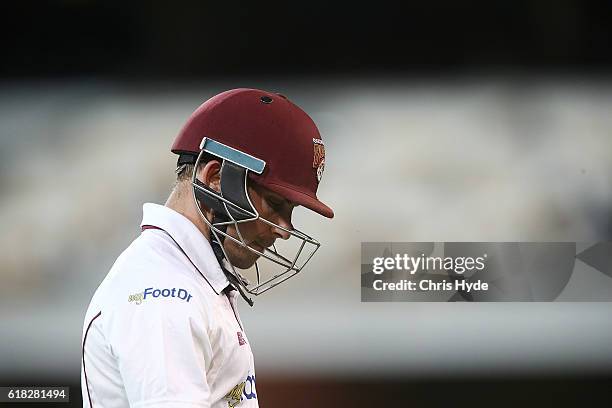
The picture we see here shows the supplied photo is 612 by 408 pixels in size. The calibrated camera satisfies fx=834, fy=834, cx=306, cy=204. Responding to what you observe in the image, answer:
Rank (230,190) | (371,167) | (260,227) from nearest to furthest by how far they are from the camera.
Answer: (230,190), (260,227), (371,167)

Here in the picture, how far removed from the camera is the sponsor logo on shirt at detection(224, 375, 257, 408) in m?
1.39

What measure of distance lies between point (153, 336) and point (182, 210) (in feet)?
1.07

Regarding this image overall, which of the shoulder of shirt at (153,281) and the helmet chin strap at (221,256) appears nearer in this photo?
the shoulder of shirt at (153,281)

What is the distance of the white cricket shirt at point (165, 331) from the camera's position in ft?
3.89

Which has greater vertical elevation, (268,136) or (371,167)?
(371,167)

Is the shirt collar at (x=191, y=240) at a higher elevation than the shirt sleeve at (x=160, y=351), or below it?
higher

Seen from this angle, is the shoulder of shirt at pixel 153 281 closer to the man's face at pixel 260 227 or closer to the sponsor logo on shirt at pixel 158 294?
the sponsor logo on shirt at pixel 158 294

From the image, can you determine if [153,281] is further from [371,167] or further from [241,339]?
[371,167]

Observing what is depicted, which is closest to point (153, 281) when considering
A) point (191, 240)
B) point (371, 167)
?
point (191, 240)

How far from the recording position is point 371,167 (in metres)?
3.45

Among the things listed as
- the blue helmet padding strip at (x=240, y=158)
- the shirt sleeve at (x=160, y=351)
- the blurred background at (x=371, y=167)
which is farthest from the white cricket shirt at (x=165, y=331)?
the blurred background at (x=371, y=167)

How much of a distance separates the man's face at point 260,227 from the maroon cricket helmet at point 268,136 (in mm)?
41

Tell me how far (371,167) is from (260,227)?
6.52 ft

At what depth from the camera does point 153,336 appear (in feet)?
3.91
